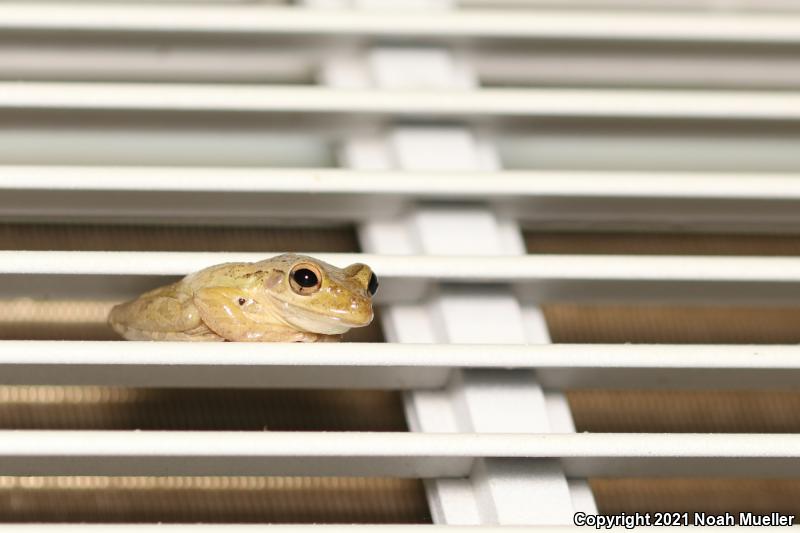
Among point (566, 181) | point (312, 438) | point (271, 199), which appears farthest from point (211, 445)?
point (566, 181)

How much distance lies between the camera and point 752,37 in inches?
53.1

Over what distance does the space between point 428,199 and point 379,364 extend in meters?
0.31

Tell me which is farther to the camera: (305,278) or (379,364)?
(305,278)

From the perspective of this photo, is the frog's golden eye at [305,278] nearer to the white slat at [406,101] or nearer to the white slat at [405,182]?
the white slat at [405,182]

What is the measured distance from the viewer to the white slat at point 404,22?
4.09 ft

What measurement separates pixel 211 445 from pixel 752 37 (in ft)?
3.51

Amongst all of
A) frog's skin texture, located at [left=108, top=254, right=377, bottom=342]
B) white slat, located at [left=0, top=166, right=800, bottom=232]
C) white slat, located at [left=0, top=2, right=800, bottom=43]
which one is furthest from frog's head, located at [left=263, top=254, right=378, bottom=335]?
white slat, located at [left=0, top=2, right=800, bottom=43]

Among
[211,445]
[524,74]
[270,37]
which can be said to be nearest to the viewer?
[211,445]

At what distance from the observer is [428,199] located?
4.14ft

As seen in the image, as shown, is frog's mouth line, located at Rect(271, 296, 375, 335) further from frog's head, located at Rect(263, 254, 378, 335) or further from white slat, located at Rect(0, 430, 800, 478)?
white slat, located at Rect(0, 430, 800, 478)

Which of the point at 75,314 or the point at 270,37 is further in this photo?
the point at 75,314

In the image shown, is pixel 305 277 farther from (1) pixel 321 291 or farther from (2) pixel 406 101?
(2) pixel 406 101

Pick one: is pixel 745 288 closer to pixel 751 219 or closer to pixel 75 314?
pixel 751 219

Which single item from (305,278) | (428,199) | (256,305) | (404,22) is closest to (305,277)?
(305,278)
